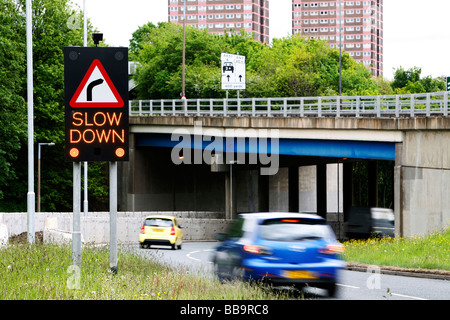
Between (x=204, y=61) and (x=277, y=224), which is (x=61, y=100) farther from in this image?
(x=277, y=224)

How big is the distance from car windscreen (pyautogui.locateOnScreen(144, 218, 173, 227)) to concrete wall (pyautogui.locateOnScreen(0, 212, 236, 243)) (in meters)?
3.76

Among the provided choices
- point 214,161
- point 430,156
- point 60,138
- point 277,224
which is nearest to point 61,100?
point 60,138

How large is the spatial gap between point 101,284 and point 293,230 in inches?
136

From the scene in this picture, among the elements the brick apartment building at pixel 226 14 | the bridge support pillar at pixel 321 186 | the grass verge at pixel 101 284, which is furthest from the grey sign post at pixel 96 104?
the brick apartment building at pixel 226 14

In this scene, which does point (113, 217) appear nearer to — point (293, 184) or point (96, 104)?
point (96, 104)

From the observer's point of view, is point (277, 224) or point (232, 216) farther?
point (232, 216)

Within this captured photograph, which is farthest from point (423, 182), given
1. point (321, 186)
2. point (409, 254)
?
point (321, 186)

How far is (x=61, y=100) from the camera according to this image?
6116 centimetres

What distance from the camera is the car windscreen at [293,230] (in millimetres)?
13648

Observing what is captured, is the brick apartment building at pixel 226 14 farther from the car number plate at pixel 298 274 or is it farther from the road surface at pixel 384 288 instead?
the car number plate at pixel 298 274

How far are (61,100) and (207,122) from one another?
15.3m

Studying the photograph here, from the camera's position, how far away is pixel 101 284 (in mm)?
12484

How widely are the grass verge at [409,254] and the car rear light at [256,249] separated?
29.4 ft
